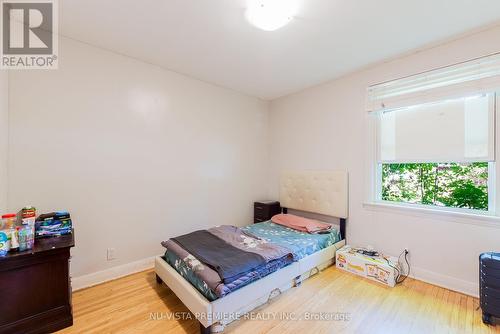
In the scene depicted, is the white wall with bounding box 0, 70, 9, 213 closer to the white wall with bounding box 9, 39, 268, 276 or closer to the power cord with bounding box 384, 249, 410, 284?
Result: the white wall with bounding box 9, 39, 268, 276

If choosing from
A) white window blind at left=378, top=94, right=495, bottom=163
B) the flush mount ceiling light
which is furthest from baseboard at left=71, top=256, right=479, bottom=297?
the flush mount ceiling light

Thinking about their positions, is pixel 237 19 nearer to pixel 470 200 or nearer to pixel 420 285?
pixel 470 200

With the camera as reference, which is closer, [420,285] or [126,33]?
[126,33]

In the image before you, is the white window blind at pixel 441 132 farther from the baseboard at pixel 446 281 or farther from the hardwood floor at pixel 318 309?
the hardwood floor at pixel 318 309

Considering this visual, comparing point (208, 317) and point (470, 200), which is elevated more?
point (470, 200)

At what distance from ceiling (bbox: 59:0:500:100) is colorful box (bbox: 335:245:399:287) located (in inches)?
93.8

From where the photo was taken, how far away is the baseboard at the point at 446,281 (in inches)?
83.5

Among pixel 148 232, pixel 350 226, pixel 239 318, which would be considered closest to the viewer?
pixel 239 318

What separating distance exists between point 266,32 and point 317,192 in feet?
7.49

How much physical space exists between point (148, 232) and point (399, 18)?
138 inches

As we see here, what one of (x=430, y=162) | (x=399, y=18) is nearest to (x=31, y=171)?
(x=399, y=18)

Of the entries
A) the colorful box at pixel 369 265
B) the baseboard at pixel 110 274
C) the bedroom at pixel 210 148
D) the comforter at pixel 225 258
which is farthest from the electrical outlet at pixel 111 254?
the colorful box at pixel 369 265

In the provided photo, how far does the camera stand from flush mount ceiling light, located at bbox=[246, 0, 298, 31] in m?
1.75

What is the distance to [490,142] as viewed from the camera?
2.07 meters
